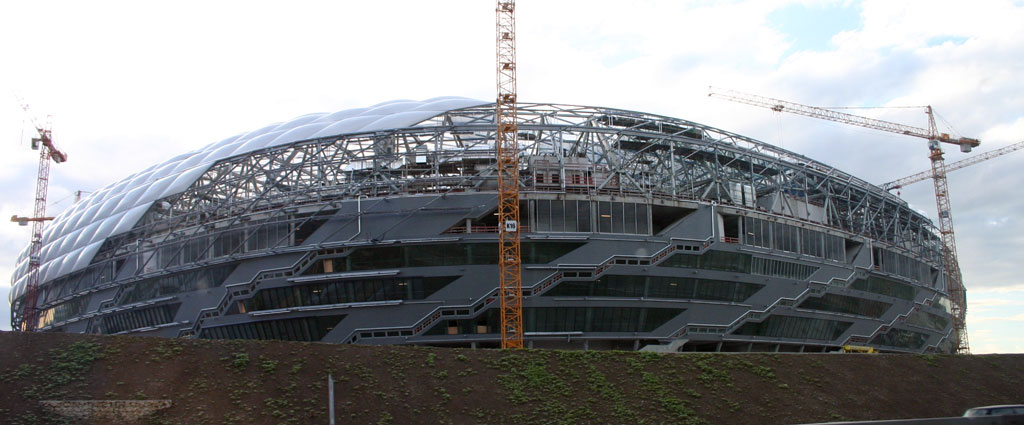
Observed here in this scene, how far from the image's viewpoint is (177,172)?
8331 centimetres

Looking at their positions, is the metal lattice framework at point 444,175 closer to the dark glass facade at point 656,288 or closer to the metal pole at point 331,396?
the dark glass facade at point 656,288

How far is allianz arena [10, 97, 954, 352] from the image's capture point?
64.6 metres

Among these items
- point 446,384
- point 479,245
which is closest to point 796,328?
point 479,245

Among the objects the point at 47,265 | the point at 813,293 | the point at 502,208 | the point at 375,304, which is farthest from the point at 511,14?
the point at 47,265

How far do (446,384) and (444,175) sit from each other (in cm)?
3314

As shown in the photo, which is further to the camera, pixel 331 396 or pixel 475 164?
pixel 475 164

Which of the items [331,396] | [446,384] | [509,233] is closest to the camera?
[331,396]

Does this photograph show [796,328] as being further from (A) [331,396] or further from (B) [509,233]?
(A) [331,396]

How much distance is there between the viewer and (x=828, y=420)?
123ft

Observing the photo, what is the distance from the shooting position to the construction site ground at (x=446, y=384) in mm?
31750

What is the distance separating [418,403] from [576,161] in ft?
127

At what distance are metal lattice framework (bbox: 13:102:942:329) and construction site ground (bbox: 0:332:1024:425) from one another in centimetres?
2871

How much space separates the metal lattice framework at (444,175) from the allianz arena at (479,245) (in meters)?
0.25

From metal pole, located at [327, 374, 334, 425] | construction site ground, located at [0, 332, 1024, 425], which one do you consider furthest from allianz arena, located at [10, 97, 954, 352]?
metal pole, located at [327, 374, 334, 425]
